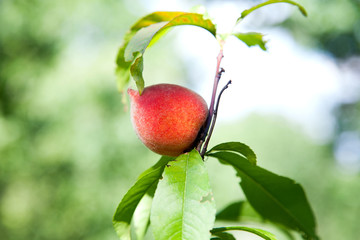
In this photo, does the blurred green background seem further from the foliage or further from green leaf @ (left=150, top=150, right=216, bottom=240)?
green leaf @ (left=150, top=150, right=216, bottom=240)

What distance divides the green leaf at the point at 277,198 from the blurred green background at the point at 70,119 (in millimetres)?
3825

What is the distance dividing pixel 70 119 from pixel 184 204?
15.2ft

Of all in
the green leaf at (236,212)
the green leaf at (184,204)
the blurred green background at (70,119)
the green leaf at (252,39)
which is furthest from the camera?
the blurred green background at (70,119)

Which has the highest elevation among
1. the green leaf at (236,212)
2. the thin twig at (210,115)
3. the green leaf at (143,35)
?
the green leaf at (143,35)

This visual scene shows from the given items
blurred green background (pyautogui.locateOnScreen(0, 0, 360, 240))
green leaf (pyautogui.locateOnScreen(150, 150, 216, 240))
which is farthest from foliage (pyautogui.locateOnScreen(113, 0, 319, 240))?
blurred green background (pyautogui.locateOnScreen(0, 0, 360, 240))

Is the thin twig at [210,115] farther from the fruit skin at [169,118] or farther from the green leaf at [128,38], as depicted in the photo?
the green leaf at [128,38]

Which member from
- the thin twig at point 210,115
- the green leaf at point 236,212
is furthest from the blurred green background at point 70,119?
the thin twig at point 210,115

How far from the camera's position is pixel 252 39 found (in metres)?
0.57

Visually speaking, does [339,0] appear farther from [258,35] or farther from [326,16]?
[258,35]

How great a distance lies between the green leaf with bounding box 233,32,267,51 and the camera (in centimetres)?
56

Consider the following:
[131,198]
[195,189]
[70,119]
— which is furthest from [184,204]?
[70,119]

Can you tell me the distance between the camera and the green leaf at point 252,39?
56cm

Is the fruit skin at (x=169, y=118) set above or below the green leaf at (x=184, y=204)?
above

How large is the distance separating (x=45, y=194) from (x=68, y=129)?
3.73ft
